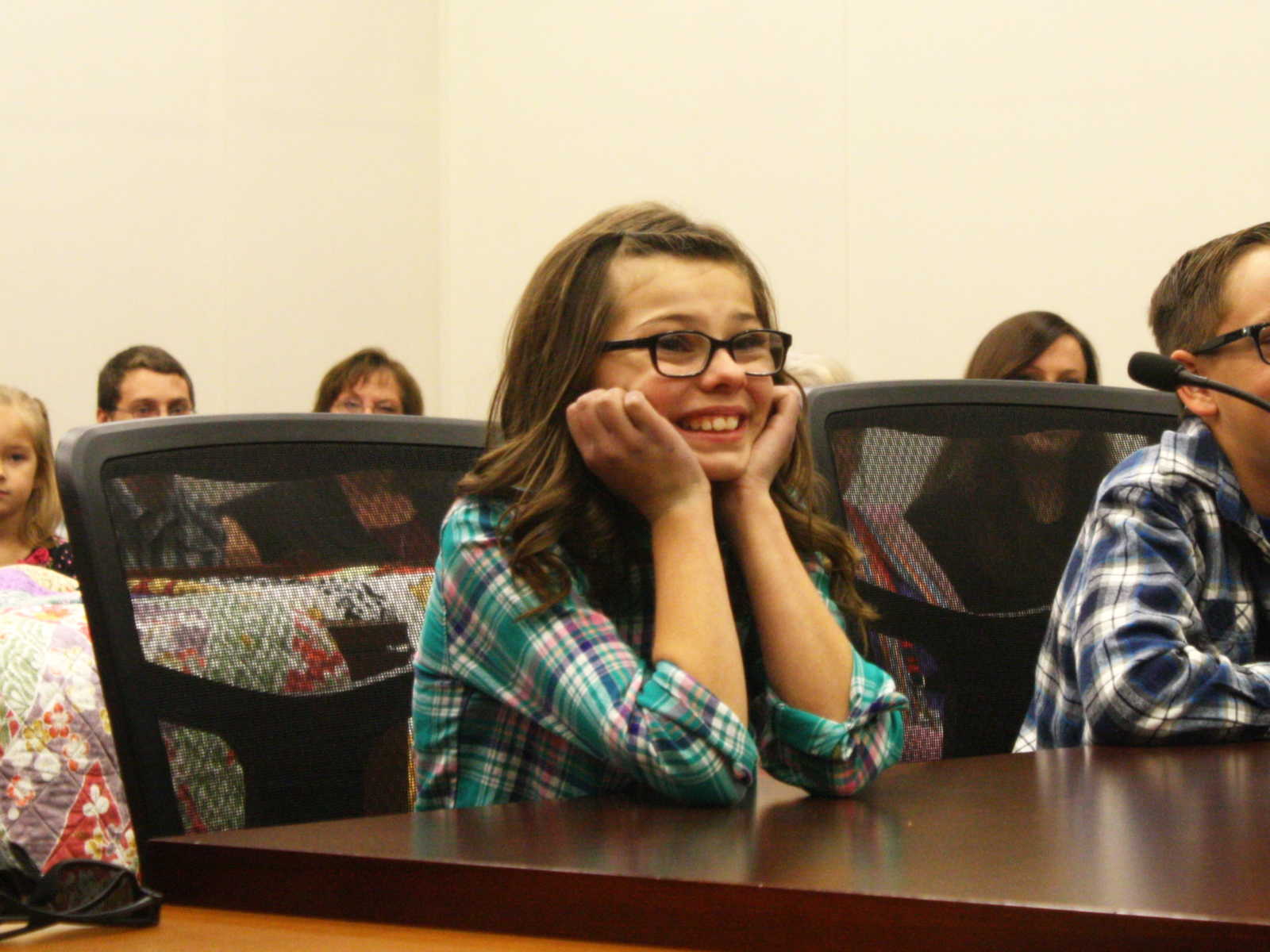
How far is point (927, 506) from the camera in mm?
1392

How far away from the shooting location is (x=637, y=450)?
1087 mm

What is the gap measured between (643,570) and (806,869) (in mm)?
534

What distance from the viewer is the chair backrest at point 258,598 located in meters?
0.99

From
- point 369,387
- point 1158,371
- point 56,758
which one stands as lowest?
point 56,758

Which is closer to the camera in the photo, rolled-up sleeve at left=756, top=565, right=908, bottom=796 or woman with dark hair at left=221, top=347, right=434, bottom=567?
rolled-up sleeve at left=756, top=565, right=908, bottom=796

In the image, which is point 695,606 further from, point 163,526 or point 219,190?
point 219,190

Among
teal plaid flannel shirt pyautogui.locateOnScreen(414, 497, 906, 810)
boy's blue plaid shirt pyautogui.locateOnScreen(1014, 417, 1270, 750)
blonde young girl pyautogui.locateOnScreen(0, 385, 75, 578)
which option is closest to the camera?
teal plaid flannel shirt pyautogui.locateOnScreen(414, 497, 906, 810)

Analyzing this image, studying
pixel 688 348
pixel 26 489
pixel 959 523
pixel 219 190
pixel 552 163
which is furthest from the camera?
pixel 552 163

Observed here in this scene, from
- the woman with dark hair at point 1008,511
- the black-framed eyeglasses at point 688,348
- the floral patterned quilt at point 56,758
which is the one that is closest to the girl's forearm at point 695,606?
the black-framed eyeglasses at point 688,348

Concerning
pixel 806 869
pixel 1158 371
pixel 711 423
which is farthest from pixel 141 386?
pixel 806 869

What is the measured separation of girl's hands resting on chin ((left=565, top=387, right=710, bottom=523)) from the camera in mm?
1083

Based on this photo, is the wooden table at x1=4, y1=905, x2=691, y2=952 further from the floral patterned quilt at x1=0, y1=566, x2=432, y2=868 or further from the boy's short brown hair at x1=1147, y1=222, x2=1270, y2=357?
the boy's short brown hair at x1=1147, y1=222, x2=1270, y2=357

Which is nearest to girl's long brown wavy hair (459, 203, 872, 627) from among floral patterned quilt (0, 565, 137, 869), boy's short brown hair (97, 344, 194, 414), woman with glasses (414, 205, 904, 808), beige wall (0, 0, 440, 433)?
woman with glasses (414, 205, 904, 808)

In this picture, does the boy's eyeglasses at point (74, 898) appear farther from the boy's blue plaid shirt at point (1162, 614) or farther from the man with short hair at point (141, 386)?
the man with short hair at point (141, 386)
